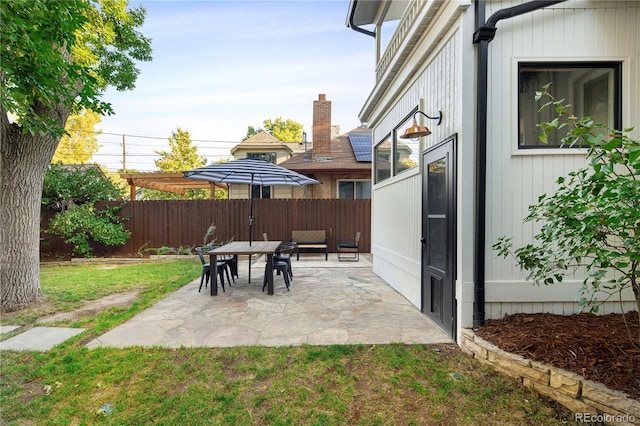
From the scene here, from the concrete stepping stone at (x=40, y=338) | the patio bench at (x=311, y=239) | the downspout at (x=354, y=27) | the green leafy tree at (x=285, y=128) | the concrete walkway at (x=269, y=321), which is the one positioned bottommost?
the concrete stepping stone at (x=40, y=338)

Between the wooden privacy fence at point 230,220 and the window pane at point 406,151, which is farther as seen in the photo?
the wooden privacy fence at point 230,220

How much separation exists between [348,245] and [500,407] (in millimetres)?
6451

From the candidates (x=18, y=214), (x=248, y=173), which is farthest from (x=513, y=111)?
(x=18, y=214)

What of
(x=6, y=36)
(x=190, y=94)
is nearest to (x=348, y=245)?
(x=6, y=36)

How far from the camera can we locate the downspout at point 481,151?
2883mm

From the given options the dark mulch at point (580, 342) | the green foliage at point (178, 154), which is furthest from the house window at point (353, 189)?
the green foliage at point (178, 154)

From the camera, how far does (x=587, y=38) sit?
303 centimetres

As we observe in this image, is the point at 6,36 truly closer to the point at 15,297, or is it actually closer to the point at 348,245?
the point at 15,297

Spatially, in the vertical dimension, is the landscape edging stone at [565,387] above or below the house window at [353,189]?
below

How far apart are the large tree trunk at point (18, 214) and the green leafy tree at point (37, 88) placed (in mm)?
10

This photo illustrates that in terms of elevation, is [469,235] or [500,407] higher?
[469,235]

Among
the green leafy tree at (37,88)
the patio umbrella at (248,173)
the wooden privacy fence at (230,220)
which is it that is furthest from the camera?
the wooden privacy fence at (230,220)

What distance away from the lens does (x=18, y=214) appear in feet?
14.6

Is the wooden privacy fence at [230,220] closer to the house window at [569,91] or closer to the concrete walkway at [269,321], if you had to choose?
the concrete walkway at [269,321]
